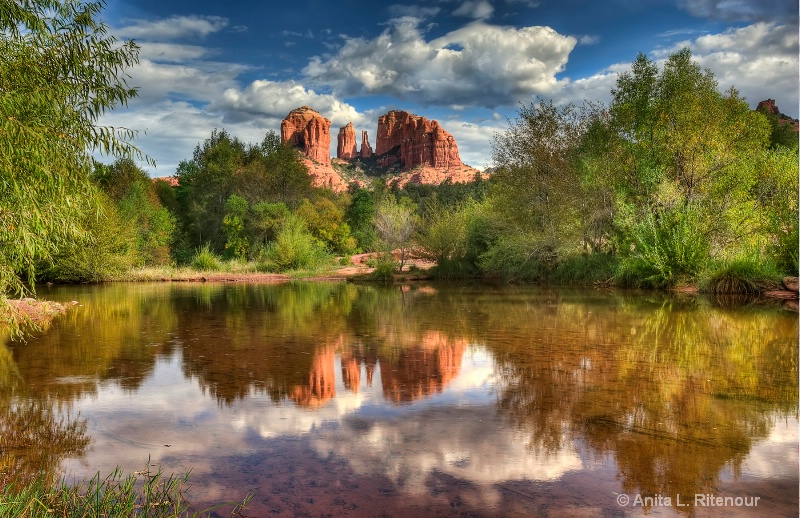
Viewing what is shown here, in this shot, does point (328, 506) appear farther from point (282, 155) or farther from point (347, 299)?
point (282, 155)

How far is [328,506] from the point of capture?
13.1ft

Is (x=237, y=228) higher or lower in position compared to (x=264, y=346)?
higher

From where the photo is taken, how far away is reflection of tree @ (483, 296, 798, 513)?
16.0 feet

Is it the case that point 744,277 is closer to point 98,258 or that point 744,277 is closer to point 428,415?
point 428,415

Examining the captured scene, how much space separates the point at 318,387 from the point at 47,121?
166 inches

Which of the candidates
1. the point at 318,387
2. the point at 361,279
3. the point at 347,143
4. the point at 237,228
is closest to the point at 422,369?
the point at 318,387

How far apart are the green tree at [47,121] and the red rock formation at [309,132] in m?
122

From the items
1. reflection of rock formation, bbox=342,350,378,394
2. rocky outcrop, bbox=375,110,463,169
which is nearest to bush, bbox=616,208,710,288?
reflection of rock formation, bbox=342,350,378,394

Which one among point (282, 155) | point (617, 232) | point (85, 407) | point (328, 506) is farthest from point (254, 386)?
point (282, 155)

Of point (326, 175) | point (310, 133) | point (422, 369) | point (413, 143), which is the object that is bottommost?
point (422, 369)

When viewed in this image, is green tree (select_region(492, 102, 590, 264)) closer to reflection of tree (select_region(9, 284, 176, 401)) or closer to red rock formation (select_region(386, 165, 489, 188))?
reflection of tree (select_region(9, 284, 176, 401))

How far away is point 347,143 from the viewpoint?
15712 cm

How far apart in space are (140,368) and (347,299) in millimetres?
11883

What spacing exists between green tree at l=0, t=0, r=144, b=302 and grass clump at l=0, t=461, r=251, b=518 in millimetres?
2419
